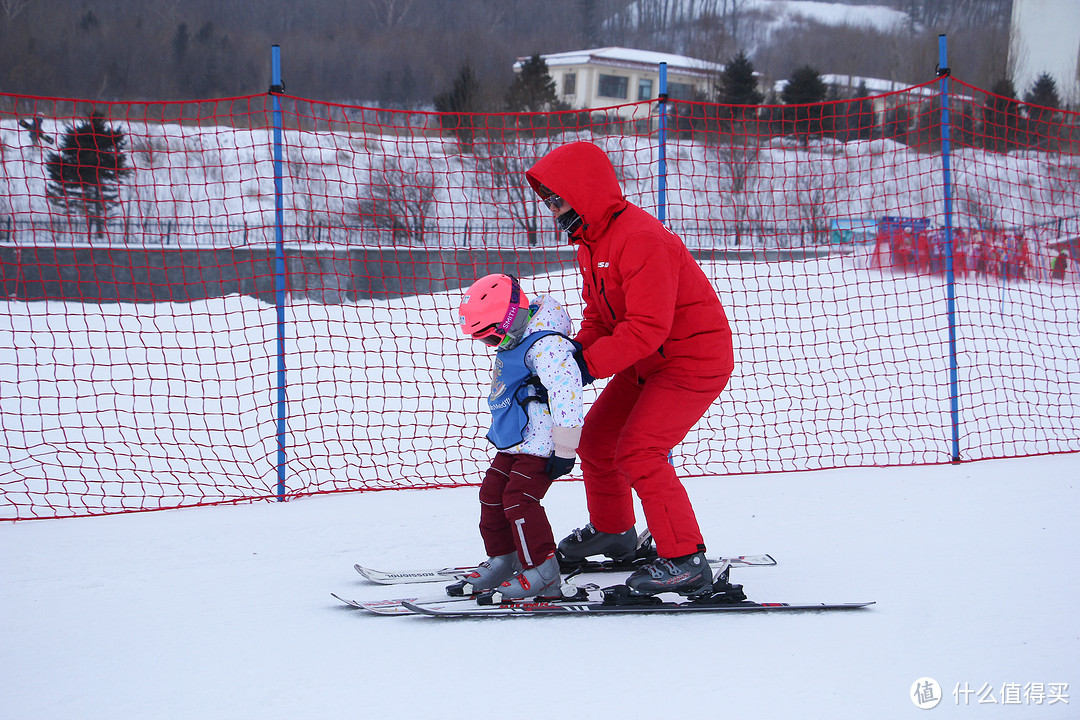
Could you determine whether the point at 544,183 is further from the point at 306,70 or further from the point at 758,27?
the point at 758,27

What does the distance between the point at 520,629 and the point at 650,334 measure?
1046 millimetres

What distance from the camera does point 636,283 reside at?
2539mm

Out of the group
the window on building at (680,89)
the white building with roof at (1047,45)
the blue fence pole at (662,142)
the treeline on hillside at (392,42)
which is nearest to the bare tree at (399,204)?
the blue fence pole at (662,142)

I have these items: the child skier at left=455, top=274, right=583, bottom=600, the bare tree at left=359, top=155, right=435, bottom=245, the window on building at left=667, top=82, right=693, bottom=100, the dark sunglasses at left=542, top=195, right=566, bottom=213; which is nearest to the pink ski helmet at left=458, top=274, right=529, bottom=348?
the child skier at left=455, top=274, right=583, bottom=600

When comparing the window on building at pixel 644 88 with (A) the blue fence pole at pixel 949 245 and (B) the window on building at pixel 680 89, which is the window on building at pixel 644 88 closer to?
(B) the window on building at pixel 680 89

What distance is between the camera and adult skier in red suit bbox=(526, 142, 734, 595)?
2545 mm

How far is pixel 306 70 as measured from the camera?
47438 mm

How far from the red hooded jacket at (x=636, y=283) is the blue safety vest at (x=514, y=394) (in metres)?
0.23

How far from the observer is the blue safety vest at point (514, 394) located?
8.82 feet

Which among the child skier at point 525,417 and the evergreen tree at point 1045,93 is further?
the evergreen tree at point 1045,93

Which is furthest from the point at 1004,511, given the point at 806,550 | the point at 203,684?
the point at 203,684

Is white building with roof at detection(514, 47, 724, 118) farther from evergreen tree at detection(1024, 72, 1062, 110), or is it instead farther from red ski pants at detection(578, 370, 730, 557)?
red ski pants at detection(578, 370, 730, 557)

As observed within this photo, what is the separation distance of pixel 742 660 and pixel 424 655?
0.94 meters

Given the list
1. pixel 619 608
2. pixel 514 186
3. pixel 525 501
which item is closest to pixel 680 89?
pixel 514 186
